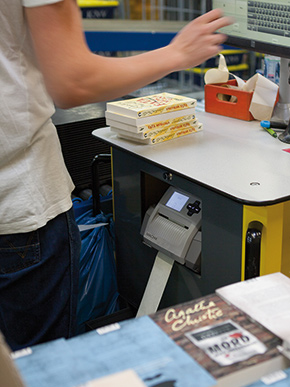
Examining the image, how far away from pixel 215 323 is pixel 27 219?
614 millimetres

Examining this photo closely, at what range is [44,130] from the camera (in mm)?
1370

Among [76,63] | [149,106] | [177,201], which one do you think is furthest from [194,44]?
[177,201]

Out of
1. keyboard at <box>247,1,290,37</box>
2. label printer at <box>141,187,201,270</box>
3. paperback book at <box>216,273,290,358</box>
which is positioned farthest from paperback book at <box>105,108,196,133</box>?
paperback book at <box>216,273,290,358</box>

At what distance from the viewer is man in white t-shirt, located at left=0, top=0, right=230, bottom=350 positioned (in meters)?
1.12

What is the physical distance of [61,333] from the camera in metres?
1.57

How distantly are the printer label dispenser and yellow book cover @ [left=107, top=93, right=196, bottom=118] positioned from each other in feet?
0.88

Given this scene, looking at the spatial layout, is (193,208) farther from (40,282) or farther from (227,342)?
(227,342)

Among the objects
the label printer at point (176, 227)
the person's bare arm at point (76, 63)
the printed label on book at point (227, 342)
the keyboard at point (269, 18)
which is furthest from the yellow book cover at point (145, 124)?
the printed label on book at point (227, 342)

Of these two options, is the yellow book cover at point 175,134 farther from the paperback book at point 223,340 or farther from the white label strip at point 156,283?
the paperback book at point 223,340

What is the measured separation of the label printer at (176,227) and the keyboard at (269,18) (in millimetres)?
582

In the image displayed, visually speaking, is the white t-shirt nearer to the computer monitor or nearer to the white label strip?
the white label strip

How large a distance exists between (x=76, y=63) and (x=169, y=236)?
839 mm

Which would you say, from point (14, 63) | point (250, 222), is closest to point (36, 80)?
point (14, 63)

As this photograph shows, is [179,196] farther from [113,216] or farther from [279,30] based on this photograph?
[279,30]
